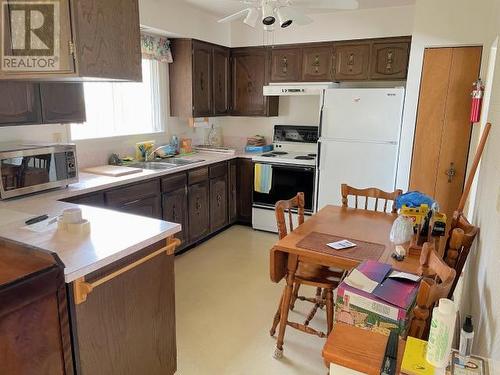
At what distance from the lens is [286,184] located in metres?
4.30

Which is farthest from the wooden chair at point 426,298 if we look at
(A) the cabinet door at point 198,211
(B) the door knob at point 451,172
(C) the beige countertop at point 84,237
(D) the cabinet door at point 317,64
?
(D) the cabinet door at point 317,64

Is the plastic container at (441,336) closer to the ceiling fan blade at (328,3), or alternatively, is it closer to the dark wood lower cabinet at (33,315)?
the dark wood lower cabinet at (33,315)

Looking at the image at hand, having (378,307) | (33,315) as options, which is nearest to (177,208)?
(33,315)

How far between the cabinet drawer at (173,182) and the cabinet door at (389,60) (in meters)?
2.35

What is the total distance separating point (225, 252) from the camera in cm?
396

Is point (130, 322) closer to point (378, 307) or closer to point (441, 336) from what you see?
point (378, 307)

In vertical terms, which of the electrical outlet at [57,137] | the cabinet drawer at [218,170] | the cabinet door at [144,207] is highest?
the electrical outlet at [57,137]

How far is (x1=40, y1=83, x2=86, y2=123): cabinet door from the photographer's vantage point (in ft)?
8.32

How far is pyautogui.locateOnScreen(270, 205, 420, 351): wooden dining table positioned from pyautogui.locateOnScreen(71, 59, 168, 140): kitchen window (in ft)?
7.17

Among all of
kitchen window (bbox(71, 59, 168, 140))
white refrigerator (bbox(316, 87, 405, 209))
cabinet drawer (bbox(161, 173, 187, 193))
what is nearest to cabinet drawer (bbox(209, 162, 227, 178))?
cabinet drawer (bbox(161, 173, 187, 193))

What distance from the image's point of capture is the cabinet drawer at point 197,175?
12.6 feet

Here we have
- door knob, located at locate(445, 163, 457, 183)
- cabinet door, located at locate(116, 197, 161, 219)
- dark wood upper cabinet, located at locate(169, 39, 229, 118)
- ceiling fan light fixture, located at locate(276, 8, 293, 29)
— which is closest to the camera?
ceiling fan light fixture, located at locate(276, 8, 293, 29)

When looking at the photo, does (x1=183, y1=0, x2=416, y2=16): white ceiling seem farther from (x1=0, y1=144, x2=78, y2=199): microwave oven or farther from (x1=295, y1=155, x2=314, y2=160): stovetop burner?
(x1=0, y1=144, x2=78, y2=199): microwave oven

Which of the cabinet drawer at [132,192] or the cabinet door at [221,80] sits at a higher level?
the cabinet door at [221,80]
